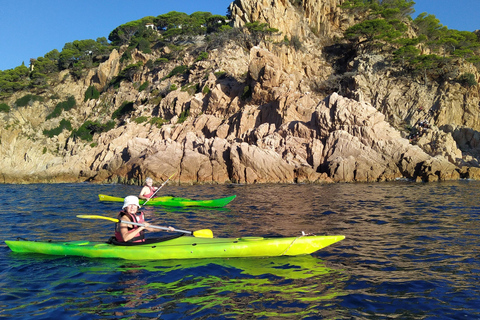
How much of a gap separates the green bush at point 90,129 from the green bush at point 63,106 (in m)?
6.55

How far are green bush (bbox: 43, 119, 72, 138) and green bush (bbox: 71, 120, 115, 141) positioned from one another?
298 cm

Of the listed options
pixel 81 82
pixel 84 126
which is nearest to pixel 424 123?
pixel 84 126

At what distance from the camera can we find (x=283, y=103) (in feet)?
104

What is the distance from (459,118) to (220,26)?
35.0m

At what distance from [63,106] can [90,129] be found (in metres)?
9.59

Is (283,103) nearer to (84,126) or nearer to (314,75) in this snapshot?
(314,75)

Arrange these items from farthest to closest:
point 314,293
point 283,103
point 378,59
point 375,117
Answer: point 378,59
point 283,103
point 375,117
point 314,293

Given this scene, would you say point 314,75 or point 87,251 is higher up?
point 314,75

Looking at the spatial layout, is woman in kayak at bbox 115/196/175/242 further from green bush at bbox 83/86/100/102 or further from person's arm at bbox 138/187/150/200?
green bush at bbox 83/86/100/102

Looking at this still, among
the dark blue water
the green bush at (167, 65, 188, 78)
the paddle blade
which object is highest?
the green bush at (167, 65, 188, 78)

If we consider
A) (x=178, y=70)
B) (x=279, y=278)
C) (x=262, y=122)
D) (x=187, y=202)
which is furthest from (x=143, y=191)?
(x=178, y=70)

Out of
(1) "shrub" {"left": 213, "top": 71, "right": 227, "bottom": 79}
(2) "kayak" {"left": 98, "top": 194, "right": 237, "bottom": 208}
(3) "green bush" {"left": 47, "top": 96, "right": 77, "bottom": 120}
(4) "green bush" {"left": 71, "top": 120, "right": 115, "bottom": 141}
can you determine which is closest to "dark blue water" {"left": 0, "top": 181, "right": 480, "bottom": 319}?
(2) "kayak" {"left": 98, "top": 194, "right": 237, "bottom": 208}

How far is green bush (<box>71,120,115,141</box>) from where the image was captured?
44.5 m

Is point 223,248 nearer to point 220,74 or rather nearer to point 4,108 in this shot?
point 220,74
